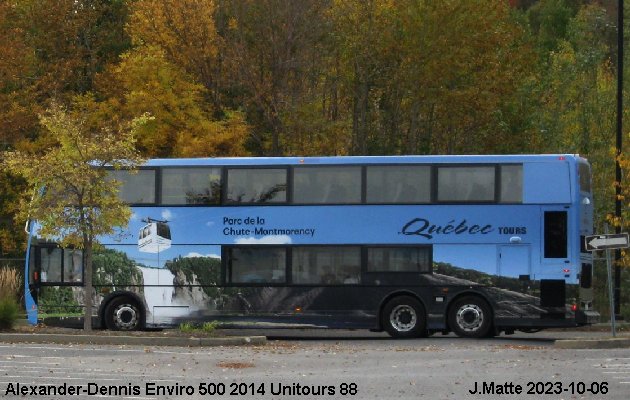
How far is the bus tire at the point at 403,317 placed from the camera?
30234 mm

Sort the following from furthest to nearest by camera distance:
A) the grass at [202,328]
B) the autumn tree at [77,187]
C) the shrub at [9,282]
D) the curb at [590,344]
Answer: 1. the shrub at [9,282]
2. the autumn tree at [77,187]
3. the grass at [202,328]
4. the curb at [590,344]

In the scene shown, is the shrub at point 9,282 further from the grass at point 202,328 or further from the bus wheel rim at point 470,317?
the bus wheel rim at point 470,317

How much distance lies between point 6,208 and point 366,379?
33042 millimetres

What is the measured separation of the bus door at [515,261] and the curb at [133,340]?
6.07 metres

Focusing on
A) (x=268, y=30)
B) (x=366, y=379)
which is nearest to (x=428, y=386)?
(x=366, y=379)

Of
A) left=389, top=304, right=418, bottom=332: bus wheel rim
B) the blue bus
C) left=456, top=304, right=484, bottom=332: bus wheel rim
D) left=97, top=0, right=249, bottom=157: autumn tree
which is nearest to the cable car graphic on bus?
the blue bus

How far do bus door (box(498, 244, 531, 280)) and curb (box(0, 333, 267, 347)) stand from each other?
6.07 meters

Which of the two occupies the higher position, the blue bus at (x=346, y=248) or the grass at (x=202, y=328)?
the blue bus at (x=346, y=248)

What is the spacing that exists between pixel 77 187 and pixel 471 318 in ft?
28.9

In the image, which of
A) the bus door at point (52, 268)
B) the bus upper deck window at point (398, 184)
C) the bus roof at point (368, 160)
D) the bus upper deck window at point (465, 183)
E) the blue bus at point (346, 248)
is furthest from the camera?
the bus door at point (52, 268)

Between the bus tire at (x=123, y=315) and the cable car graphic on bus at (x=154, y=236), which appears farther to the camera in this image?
the bus tire at (x=123, y=315)

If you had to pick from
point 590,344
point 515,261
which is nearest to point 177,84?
point 515,261

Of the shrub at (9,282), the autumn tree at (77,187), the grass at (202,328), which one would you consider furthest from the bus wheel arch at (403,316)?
the shrub at (9,282)

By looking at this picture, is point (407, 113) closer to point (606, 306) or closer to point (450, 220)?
point (606, 306)
